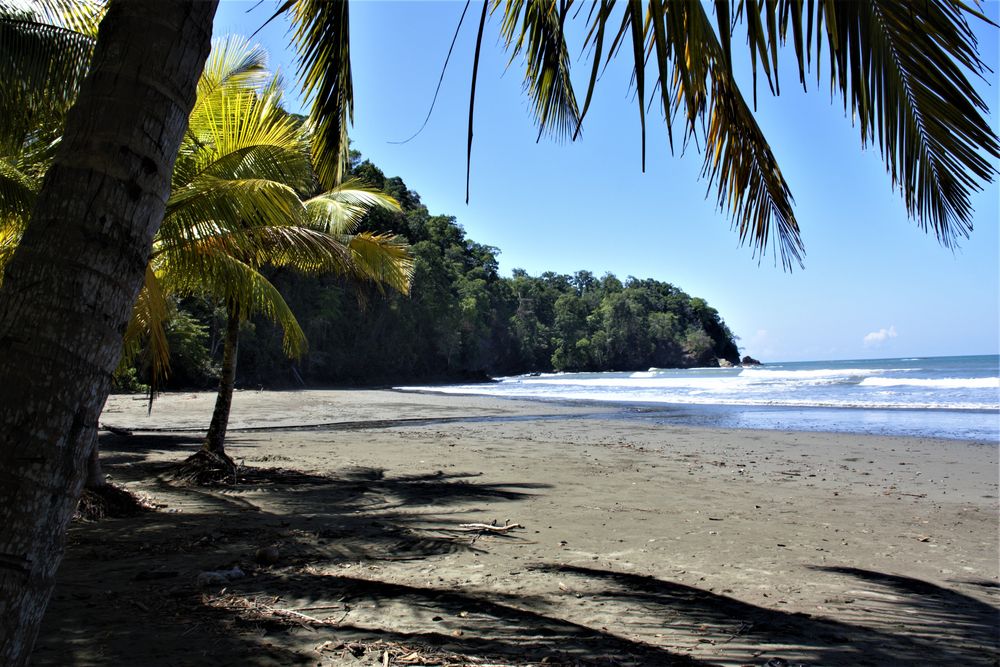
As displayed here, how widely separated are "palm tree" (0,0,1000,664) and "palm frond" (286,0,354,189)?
154 centimetres

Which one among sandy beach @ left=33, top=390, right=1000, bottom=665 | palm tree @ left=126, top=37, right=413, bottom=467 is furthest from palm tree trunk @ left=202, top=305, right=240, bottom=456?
sandy beach @ left=33, top=390, right=1000, bottom=665

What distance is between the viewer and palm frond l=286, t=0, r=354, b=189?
9.73 ft

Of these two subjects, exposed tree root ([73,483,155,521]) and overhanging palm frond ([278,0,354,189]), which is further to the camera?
exposed tree root ([73,483,155,521])

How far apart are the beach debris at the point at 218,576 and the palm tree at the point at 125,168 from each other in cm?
251

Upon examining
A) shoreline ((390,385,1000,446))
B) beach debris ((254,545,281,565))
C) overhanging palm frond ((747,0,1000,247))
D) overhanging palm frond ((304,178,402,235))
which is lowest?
shoreline ((390,385,1000,446))

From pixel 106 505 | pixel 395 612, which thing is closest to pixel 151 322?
pixel 106 505

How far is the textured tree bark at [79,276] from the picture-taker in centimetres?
120

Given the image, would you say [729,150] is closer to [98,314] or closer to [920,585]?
[98,314]

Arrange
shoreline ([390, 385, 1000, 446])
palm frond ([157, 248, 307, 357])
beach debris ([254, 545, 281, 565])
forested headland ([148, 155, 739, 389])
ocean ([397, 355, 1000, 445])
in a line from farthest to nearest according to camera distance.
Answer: forested headland ([148, 155, 739, 389]), ocean ([397, 355, 1000, 445]), shoreline ([390, 385, 1000, 446]), palm frond ([157, 248, 307, 357]), beach debris ([254, 545, 281, 565])

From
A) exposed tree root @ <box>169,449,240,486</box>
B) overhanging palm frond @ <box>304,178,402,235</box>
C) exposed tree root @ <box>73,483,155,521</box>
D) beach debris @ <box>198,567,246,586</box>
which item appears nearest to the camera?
beach debris @ <box>198,567,246,586</box>

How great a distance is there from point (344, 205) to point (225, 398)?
2.80 meters

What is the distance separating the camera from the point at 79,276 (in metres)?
1.29

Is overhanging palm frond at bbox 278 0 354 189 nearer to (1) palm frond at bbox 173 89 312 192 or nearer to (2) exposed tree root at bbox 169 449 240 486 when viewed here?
(1) palm frond at bbox 173 89 312 192

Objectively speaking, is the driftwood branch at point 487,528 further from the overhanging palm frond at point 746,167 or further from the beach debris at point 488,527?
the overhanging palm frond at point 746,167
